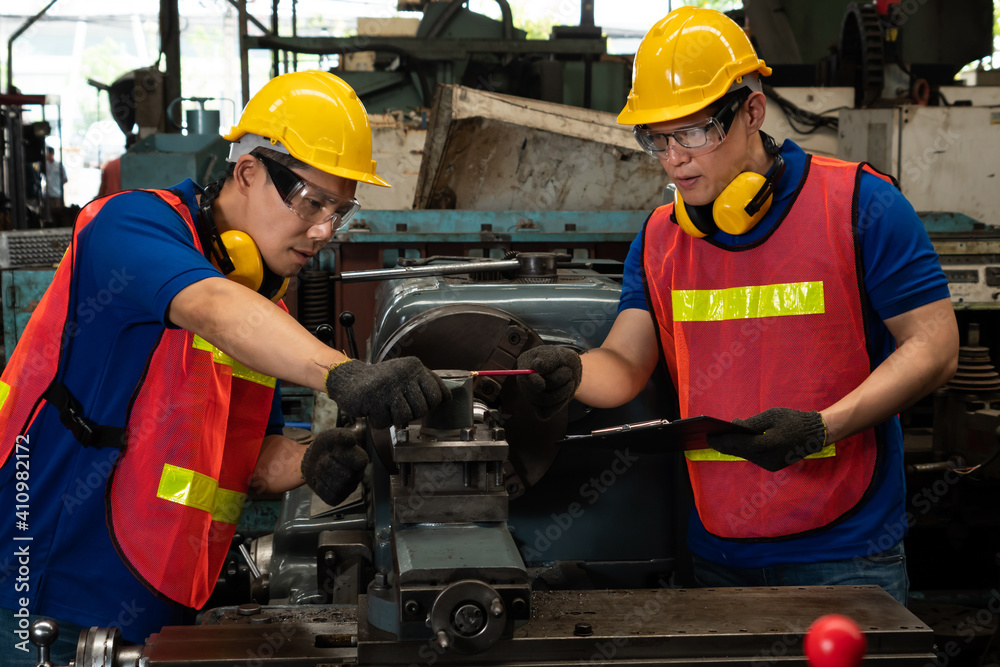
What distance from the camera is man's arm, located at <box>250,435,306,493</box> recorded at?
5.01ft

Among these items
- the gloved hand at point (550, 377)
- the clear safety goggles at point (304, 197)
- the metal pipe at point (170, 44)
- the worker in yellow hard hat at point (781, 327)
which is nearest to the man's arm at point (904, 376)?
the worker in yellow hard hat at point (781, 327)

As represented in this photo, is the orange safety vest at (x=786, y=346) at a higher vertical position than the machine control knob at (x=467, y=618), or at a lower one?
higher

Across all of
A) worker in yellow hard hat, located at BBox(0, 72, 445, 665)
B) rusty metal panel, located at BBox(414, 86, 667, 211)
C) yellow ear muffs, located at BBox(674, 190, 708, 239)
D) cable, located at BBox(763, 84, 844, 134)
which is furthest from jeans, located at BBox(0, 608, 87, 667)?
cable, located at BBox(763, 84, 844, 134)

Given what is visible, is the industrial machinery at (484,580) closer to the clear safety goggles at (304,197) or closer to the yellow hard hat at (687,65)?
the clear safety goggles at (304,197)

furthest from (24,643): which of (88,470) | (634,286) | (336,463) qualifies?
(634,286)

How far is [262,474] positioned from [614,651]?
2.67 feet

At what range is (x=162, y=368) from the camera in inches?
48.3

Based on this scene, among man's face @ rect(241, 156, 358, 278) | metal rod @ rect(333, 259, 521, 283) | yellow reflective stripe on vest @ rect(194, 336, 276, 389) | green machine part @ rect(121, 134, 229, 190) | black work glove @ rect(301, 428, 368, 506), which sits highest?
green machine part @ rect(121, 134, 229, 190)

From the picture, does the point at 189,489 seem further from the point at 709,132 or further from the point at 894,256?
the point at 894,256

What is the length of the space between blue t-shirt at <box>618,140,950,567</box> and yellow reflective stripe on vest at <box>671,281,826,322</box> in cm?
8

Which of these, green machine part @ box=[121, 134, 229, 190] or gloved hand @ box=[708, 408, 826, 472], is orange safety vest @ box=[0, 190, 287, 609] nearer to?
gloved hand @ box=[708, 408, 826, 472]

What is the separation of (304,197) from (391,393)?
45 cm

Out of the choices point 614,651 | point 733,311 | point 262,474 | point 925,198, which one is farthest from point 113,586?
point 925,198

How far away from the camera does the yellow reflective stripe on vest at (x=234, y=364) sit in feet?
4.12
